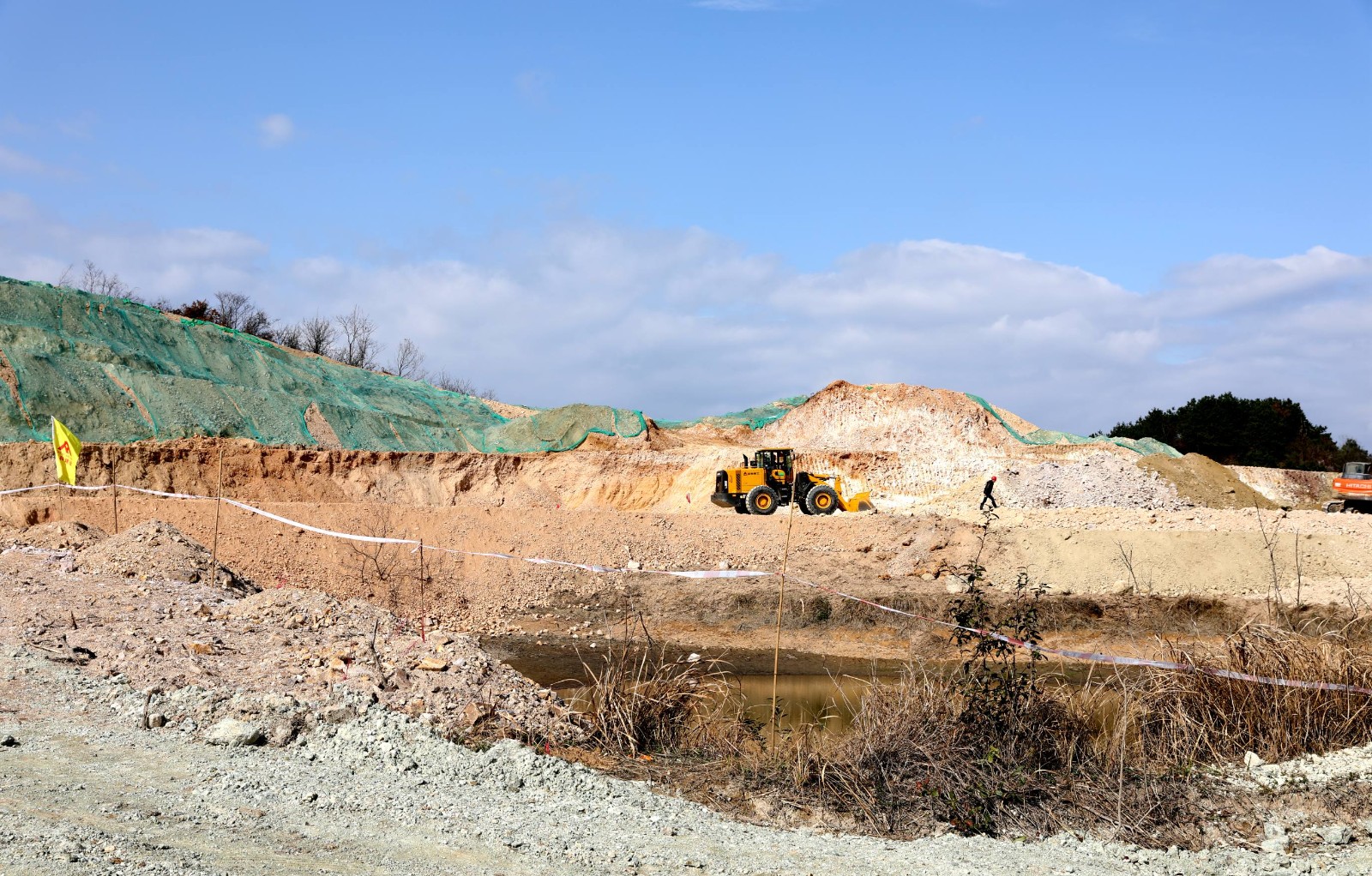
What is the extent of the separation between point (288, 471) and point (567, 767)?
22287 millimetres

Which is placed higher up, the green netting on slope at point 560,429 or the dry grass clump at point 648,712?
the green netting on slope at point 560,429

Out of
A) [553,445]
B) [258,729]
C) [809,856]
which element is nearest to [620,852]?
[809,856]

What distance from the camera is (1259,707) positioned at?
23.2 feet

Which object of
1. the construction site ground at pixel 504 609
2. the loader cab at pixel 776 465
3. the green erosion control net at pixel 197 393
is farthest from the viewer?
the green erosion control net at pixel 197 393

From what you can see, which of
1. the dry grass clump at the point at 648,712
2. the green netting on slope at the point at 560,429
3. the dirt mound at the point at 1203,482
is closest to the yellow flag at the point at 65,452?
the dry grass clump at the point at 648,712

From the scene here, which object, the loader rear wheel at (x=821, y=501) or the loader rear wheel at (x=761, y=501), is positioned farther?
the loader rear wheel at (x=821, y=501)

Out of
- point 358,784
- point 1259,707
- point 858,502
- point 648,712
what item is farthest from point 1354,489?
point 358,784

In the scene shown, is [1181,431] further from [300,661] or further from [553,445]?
[300,661]

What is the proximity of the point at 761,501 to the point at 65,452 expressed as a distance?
13.7 m

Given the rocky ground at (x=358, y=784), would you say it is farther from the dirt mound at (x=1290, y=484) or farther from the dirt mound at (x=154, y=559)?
the dirt mound at (x=1290, y=484)

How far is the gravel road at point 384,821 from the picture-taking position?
15.3 feet

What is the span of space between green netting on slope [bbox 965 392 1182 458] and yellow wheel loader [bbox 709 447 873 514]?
14.8 m

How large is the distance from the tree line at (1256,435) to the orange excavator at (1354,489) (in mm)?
23142

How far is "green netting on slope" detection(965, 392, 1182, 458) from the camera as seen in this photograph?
35425 mm
